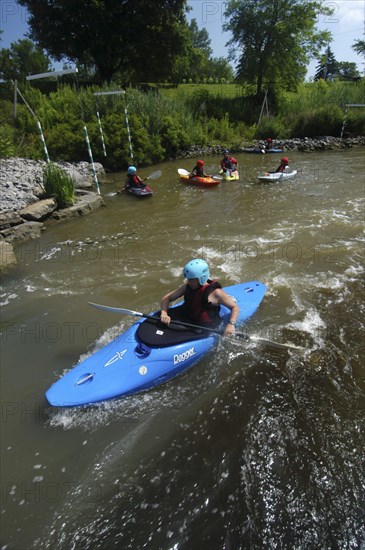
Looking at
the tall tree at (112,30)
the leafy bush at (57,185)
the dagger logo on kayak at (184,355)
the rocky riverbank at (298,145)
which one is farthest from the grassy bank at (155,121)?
the dagger logo on kayak at (184,355)

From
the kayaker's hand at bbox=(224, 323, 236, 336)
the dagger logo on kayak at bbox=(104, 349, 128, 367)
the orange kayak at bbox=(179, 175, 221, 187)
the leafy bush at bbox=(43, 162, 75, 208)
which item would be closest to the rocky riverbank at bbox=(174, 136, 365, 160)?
the orange kayak at bbox=(179, 175, 221, 187)

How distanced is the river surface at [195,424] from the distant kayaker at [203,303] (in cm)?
43

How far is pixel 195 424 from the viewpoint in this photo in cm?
323

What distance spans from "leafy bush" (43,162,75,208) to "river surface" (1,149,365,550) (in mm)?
2990

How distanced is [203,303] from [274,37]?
24260mm

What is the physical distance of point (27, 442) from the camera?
3.13m

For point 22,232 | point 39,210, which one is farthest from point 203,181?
point 22,232

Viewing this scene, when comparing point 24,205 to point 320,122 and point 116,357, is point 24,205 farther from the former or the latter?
point 320,122

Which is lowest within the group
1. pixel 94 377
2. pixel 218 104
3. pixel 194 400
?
pixel 194 400

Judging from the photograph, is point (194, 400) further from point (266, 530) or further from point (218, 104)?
point (218, 104)

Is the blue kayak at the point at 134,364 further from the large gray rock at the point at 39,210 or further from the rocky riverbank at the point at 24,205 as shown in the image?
the large gray rock at the point at 39,210

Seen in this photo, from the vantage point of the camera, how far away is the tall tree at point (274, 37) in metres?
21.1

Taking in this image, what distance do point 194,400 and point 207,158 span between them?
15.6 m

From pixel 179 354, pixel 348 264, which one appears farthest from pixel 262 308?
pixel 348 264
